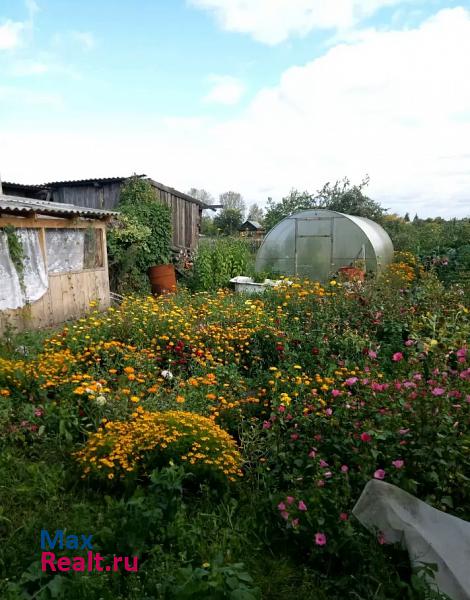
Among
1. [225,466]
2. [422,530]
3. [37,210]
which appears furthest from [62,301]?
[422,530]

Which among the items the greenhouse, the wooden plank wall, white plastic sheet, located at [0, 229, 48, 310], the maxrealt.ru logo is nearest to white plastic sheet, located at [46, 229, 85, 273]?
the wooden plank wall

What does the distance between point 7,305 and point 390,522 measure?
704 cm

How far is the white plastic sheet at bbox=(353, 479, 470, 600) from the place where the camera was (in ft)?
6.54

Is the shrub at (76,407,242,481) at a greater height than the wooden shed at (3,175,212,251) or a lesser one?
lesser

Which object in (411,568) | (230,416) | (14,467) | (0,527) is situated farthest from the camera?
(230,416)

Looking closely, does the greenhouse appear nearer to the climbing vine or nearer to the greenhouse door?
the greenhouse door

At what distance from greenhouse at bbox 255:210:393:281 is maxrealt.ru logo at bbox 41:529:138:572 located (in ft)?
32.2

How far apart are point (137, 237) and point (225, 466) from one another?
9105 millimetres

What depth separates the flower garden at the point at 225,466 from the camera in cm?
215

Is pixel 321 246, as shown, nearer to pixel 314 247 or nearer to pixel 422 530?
pixel 314 247

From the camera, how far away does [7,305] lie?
731 centimetres

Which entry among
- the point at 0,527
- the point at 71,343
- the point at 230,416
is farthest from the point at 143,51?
the point at 0,527

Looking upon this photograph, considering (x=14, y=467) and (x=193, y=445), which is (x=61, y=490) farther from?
(x=193, y=445)

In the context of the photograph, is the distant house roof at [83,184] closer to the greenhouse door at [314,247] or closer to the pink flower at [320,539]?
the greenhouse door at [314,247]
